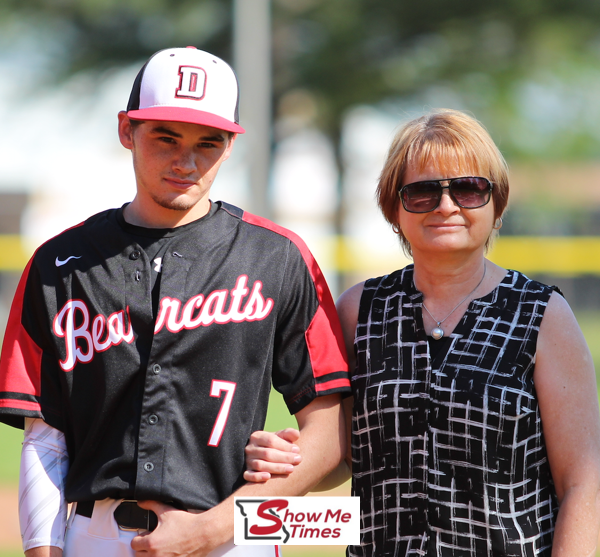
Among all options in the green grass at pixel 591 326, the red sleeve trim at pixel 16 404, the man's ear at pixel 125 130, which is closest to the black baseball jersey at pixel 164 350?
the red sleeve trim at pixel 16 404

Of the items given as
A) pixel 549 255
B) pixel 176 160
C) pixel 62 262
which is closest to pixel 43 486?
pixel 62 262

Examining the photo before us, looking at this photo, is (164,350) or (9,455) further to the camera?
(9,455)

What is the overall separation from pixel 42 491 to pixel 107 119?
19015mm

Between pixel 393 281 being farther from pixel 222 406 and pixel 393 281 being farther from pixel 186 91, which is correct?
pixel 186 91

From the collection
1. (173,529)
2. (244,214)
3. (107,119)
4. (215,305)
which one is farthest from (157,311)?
(107,119)

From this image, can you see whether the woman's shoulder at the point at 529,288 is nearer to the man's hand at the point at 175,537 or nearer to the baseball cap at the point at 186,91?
the baseball cap at the point at 186,91

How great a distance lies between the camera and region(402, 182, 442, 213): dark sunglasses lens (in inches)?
98.4

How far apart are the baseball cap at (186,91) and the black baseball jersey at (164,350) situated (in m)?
0.34

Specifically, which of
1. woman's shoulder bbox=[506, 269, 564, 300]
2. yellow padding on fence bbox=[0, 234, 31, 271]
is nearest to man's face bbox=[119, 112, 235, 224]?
woman's shoulder bbox=[506, 269, 564, 300]

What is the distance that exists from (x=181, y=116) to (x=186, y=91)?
0.38ft

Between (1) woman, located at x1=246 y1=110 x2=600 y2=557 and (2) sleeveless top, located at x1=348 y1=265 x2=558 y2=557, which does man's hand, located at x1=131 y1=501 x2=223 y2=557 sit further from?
(2) sleeveless top, located at x1=348 y1=265 x2=558 y2=557

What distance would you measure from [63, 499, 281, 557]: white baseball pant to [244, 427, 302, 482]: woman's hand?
232mm

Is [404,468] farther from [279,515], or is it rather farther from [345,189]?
[345,189]

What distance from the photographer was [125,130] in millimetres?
2537
